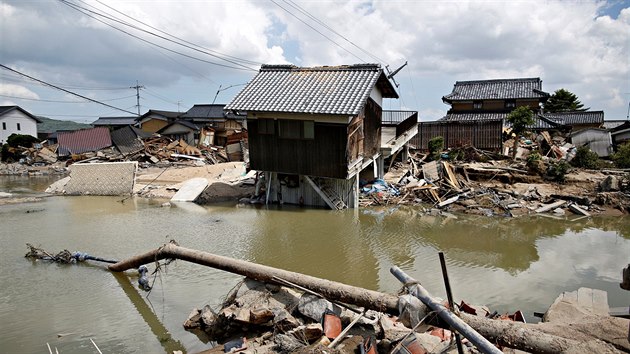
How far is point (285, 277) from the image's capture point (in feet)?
21.1

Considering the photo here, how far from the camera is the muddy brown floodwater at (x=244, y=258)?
23.0ft

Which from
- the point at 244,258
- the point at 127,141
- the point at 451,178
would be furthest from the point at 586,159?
the point at 127,141

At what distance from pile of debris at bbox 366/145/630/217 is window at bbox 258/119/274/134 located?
15.6ft

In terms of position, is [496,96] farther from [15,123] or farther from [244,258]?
[15,123]

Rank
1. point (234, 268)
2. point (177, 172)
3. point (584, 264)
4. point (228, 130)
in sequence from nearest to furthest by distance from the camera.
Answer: point (234, 268) < point (584, 264) < point (177, 172) < point (228, 130)

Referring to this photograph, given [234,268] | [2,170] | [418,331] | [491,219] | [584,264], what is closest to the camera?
[418,331]

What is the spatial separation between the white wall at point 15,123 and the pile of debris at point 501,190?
40936mm

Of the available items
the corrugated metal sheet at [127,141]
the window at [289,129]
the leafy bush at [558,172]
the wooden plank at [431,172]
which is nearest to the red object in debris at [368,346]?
the window at [289,129]

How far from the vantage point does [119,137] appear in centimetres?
3166

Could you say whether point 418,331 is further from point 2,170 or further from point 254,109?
point 2,170

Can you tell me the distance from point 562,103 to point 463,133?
2613cm

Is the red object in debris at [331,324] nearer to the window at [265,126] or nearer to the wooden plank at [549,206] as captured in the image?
the window at [265,126]

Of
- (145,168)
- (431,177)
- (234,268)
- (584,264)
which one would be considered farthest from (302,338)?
(145,168)

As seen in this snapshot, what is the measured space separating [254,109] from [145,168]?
594 inches
